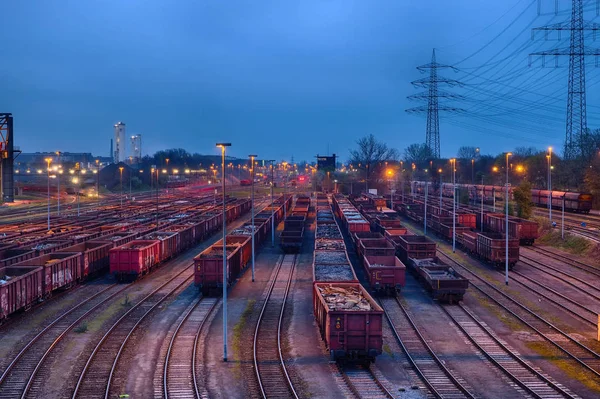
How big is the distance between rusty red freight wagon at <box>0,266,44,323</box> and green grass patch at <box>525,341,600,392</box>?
20867 millimetres

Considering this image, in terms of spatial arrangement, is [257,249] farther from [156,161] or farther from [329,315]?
[156,161]

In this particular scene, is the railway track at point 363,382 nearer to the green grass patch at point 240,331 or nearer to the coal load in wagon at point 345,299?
the coal load in wagon at point 345,299

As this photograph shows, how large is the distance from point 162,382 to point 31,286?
11.0 m

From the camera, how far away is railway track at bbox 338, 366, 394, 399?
15711 mm

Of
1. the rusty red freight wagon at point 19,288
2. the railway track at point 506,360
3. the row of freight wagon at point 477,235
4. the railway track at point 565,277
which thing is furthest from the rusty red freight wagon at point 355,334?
the row of freight wagon at point 477,235

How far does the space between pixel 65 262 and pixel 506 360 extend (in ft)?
71.3

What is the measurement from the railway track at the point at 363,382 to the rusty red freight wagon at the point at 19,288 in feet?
45.7

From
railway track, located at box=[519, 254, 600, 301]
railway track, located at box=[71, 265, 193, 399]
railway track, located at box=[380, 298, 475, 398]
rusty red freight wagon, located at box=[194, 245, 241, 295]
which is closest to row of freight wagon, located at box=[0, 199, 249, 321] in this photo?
railway track, located at box=[71, 265, 193, 399]

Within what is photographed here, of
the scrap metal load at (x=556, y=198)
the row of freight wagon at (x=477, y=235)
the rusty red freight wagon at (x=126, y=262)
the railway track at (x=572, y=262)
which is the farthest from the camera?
the scrap metal load at (x=556, y=198)

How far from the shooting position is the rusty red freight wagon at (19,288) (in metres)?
21.7

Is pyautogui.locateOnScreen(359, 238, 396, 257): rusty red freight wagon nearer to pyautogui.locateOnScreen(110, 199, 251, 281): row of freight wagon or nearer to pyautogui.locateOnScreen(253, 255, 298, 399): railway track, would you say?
pyautogui.locateOnScreen(253, 255, 298, 399): railway track

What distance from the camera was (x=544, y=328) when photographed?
893 inches

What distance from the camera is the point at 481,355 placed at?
19359 mm

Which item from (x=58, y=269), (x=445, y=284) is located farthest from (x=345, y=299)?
(x=58, y=269)
